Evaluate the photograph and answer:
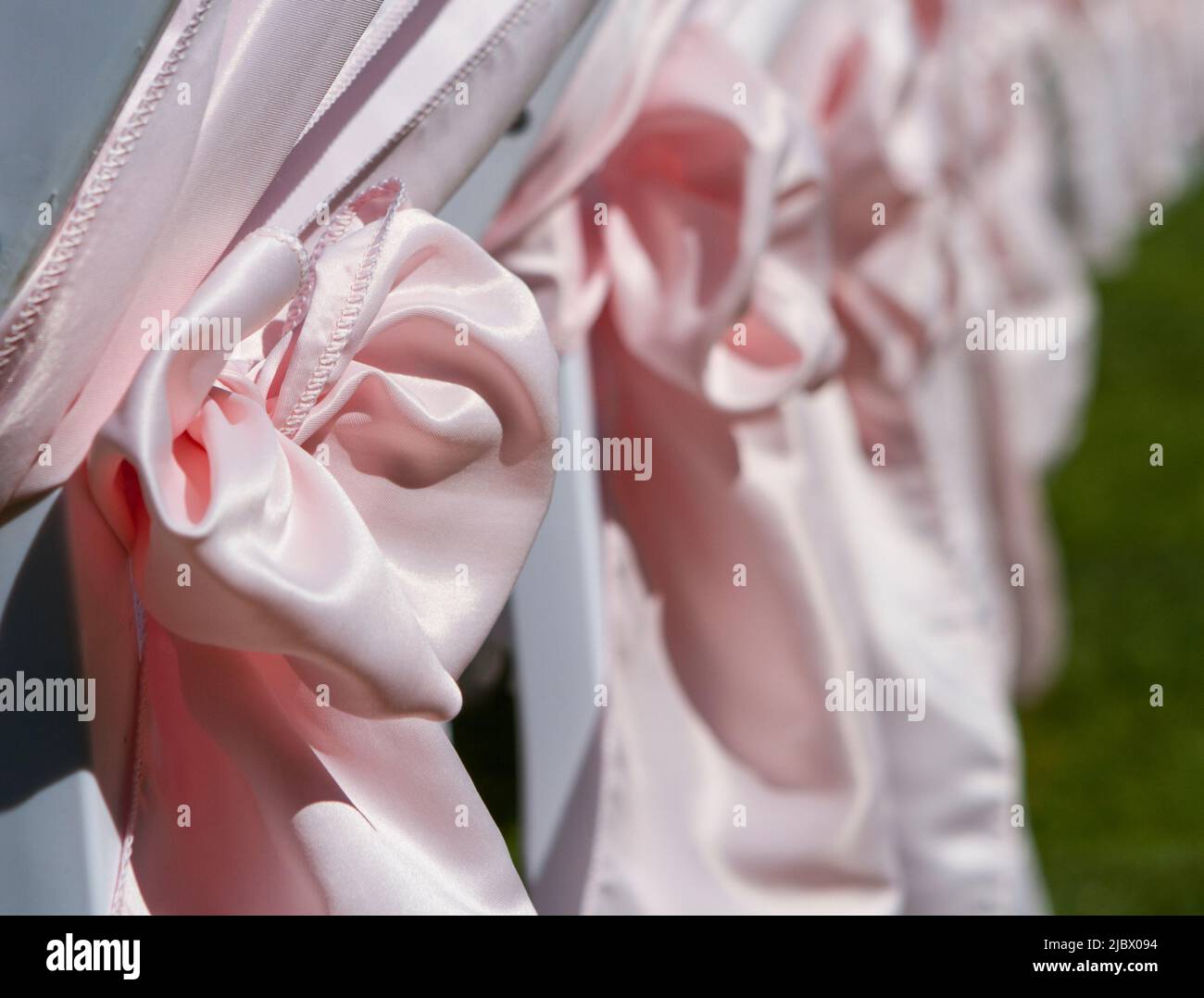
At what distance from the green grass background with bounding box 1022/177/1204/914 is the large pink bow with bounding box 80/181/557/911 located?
1832 millimetres

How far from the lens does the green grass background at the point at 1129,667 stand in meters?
2.51

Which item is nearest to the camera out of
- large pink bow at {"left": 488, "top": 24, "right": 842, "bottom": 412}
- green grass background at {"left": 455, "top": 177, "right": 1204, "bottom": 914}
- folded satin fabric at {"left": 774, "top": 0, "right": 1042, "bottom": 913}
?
large pink bow at {"left": 488, "top": 24, "right": 842, "bottom": 412}

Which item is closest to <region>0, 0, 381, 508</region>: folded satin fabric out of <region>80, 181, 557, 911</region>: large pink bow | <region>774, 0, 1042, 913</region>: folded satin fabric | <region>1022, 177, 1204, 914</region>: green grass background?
<region>80, 181, 557, 911</region>: large pink bow

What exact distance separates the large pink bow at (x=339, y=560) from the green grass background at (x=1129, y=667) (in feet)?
6.01

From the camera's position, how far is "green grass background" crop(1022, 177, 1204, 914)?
2514 mm

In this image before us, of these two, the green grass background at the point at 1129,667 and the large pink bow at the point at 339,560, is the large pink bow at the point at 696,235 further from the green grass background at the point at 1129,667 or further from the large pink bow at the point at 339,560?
the green grass background at the point at 1129,667

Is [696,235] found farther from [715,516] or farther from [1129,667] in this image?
[1129,667]

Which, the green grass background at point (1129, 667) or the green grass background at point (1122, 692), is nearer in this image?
the green grass background at point (1122, 692)

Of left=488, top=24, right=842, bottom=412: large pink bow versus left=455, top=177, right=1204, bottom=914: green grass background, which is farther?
left=455, top=177, right=1204, bottom=914: green grass background

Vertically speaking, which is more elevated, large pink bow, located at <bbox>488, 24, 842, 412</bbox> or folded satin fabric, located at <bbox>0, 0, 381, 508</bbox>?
large pink bow, located at <bbox>488, 24, 842, 412</bbox>

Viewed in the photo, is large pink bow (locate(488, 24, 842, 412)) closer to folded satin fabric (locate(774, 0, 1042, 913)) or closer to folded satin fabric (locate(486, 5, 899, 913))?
folded satin fabric (locate(486, 5, 899, 913))

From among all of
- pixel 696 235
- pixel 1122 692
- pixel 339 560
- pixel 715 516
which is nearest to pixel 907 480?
pixel 715 516

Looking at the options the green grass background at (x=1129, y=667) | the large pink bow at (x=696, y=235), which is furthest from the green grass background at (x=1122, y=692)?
the large pink bow at (x=696, y=235)

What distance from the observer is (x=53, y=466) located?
0.64 metres
